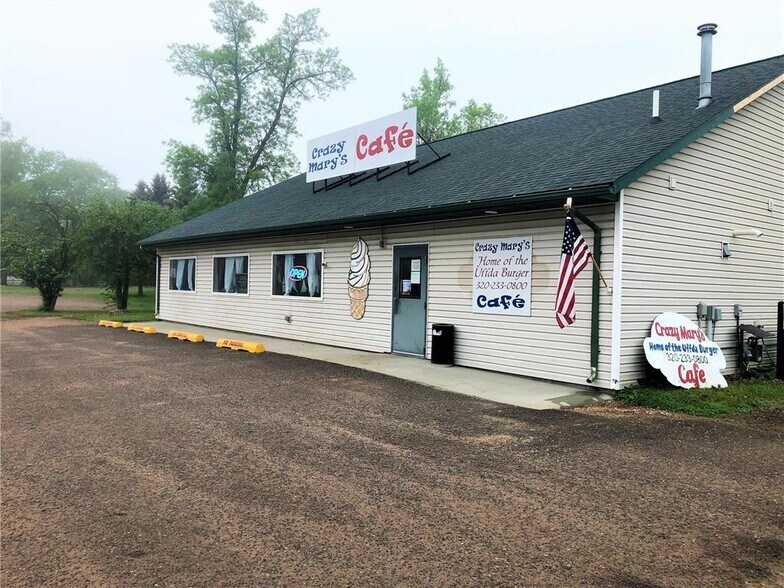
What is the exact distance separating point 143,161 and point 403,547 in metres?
108

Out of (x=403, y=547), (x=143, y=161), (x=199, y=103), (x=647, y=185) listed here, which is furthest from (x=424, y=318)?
(x=143, y=161)

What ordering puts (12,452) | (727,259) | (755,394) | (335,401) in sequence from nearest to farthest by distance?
(12,452)
(335,401)
(755,394)
(727,259)

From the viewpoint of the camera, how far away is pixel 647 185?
7.50 metres

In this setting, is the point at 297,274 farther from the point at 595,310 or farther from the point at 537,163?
the point at 595,310

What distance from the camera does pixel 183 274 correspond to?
58.6 feet

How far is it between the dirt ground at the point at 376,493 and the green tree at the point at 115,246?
1853 centimetres

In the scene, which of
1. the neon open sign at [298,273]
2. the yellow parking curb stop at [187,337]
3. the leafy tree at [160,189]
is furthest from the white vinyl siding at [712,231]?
the leafy tree at [160,189]

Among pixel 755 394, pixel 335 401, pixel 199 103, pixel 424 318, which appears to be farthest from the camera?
pixel 199 103

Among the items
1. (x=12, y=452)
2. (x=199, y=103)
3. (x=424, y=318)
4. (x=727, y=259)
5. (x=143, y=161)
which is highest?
(x=143, y=161)

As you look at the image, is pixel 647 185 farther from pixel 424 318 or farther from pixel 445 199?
pixel 424 318

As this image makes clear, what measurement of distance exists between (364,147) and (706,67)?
24.4 feet

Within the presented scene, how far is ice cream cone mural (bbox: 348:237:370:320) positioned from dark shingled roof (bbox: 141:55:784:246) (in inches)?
25.2

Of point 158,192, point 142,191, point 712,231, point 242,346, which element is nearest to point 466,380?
point 712,231

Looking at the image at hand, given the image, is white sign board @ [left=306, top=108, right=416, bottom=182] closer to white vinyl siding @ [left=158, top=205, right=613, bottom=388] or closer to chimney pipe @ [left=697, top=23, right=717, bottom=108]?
white vinyl siding @ [left=158, top=205, right=613, bottom=388]
